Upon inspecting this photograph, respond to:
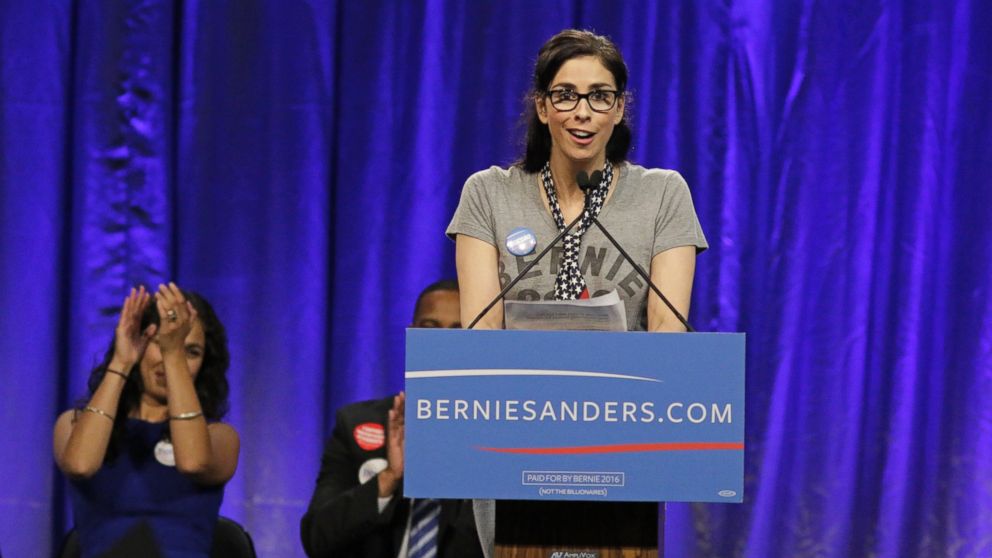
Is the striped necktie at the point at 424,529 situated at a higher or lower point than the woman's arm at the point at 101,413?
lower

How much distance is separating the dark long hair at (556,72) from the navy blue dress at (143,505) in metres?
1.61

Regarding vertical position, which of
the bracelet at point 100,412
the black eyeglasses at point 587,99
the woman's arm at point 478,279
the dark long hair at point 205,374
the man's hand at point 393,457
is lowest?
the man's hand at point 393,457

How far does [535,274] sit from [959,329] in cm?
233

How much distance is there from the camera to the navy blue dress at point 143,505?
3162 millimetres

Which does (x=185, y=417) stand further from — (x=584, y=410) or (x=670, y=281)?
(x=584, y=410)

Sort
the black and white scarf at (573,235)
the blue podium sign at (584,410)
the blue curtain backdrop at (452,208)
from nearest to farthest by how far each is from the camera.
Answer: the blue podium sign at (584,410) → the black and white scarf at (573,235) → the blue curtain backdrop at (452,208)

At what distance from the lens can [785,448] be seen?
3.91 meters

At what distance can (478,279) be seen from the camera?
2.07 meters

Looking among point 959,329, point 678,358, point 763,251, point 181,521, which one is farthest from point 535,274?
point 959,329

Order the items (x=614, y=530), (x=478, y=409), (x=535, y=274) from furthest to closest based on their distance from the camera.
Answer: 1. (x=535, y=274)
2. (x=614, y=530)
3. (x=478, y=409)

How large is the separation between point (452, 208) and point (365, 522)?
4.18 ft

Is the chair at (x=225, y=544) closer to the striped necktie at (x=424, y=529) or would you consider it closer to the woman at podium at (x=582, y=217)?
the striped necktie at (x=424, y=529)

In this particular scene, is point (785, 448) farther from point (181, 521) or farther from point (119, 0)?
point (119, 0)

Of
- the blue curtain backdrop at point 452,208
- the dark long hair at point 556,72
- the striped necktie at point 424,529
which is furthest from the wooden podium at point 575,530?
the blue curtain backdrop at point 452,208
